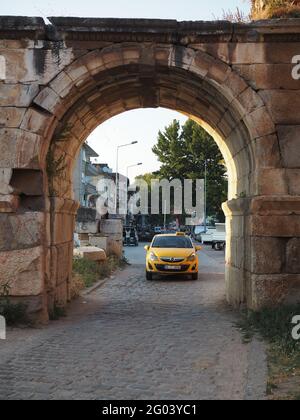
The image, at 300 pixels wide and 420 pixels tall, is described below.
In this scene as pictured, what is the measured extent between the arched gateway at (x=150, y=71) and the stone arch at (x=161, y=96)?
0.07 feet

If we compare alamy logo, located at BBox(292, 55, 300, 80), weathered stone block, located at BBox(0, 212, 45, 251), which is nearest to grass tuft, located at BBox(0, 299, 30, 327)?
weathered stone block, located at BBox(0, 212, 45, 251)

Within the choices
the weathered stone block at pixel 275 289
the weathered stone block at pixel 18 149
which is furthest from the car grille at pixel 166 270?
the weathered stone block at pixel 18 149

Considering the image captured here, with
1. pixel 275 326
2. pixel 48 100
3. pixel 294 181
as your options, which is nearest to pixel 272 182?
pixel 294 181

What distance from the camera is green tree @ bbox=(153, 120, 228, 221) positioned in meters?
49.1

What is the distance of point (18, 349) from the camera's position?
21.4ft

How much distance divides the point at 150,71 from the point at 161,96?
63.4 inches

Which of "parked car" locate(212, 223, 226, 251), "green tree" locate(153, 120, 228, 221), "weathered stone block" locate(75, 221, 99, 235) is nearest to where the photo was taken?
"weathered stone block" locate(75, 221, 99, 235)

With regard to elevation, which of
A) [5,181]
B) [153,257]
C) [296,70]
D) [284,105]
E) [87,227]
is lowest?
[153,257]

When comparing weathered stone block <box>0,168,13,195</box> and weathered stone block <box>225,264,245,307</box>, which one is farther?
weathered stone block <box>225,264,245,307</box>

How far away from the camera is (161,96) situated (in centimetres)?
1022

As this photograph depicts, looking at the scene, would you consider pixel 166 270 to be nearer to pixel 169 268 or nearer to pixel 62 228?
pixel 169 268

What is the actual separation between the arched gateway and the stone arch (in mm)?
22

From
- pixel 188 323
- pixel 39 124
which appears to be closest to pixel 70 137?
pixel 39 124

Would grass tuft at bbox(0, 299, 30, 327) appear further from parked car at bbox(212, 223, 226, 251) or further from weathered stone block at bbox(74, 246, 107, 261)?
parked car at bbox(212, 223, 226, 251)
